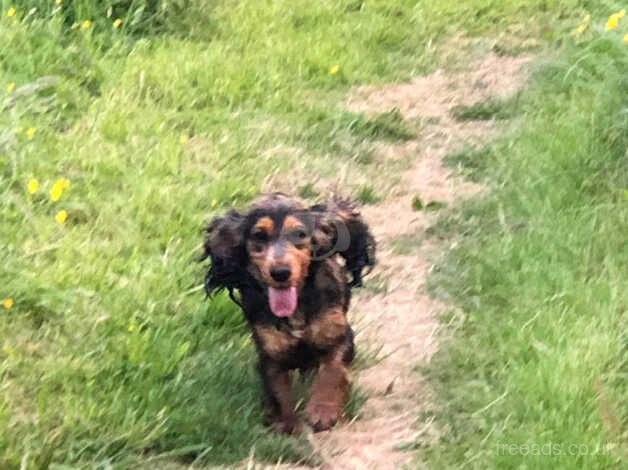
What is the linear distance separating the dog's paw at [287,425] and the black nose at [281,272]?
1.63 ft

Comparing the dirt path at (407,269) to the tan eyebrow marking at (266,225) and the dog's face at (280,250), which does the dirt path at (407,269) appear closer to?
the dog's face at (280,250)

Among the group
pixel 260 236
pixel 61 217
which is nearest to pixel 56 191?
pixel 61 217

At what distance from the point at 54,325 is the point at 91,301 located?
22 centimetres

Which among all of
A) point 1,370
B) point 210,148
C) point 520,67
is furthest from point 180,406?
point 520,67

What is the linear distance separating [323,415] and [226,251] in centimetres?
66

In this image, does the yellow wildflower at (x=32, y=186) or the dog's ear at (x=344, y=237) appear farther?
the yellow wildflower at (x=32, y=186)

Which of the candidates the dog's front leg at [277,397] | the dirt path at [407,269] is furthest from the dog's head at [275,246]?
the dirt path at [407,269]

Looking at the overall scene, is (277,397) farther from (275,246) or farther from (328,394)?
(275,246)

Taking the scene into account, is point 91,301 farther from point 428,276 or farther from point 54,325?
point 428,276

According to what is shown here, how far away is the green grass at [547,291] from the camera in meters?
3.26

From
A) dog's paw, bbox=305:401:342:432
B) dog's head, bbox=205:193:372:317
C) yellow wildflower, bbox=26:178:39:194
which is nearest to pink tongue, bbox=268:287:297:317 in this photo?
dog's head, bbox=205:193:372:317

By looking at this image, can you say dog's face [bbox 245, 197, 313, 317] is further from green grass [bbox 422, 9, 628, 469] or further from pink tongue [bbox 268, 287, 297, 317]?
green grass [bbox 422, 9, 628, 469]

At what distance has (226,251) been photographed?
3869 millimetres

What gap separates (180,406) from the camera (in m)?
3.68
